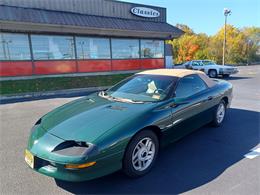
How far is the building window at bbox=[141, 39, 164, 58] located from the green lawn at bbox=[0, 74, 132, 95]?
4.30 meters

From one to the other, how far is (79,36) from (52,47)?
196 cm

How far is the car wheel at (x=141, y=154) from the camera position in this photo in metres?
2.72

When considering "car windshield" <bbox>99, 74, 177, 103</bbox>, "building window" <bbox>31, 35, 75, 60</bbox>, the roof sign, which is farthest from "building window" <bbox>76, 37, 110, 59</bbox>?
"car windshield" <bbox>99, 74, 177, 103</bbox>

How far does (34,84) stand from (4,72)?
2.14 meters

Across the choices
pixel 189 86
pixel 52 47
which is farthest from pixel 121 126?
pixel 52 47

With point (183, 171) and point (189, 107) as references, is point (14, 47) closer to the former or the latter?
point (189, 107)

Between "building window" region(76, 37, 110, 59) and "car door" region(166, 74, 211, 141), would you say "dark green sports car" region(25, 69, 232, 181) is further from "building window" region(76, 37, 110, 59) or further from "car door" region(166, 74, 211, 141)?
"building window" region(76, 37, 110, 59)

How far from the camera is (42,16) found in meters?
12.0

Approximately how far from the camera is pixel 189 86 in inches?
158

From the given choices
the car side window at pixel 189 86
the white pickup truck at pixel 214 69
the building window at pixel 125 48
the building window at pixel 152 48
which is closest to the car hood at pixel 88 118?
the car side window at pixel 189 86

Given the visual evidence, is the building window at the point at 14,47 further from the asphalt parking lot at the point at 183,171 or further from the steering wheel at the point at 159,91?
the steering wheel at the point at 159,91

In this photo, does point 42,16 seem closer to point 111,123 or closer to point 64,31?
point 64,31

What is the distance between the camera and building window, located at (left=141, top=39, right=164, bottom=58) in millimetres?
17125

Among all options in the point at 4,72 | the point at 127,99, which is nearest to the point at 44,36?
the point at 4,72
